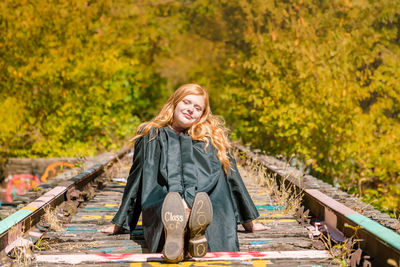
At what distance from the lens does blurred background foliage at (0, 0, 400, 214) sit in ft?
29.2

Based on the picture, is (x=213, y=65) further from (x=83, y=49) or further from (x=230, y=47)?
(x=83, y=49)

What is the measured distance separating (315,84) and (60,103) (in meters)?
6.64

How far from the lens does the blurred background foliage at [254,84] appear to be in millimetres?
8914

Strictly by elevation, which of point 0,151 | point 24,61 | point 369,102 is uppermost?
point 24,61

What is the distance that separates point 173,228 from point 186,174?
31.0 inches

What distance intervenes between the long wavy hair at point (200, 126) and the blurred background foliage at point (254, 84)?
15.6ft

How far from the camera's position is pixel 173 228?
112 inches

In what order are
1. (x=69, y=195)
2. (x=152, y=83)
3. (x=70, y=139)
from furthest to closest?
(x=152, y=83), (x=70, y=139), (x=69, y=195)

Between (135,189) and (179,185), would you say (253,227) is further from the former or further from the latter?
(135,189)

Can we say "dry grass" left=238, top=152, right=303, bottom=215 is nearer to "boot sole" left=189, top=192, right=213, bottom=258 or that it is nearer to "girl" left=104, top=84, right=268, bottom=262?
"girl" left=104, top=84, right=268, bottom=262

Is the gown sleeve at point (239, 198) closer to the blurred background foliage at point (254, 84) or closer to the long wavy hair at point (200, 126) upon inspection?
the long wavy hair at point (200, 126)

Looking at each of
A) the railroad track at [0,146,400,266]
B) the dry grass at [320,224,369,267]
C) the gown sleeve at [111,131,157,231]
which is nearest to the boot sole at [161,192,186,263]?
the railroad track at [0,146,400,266]

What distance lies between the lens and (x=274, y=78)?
9.47 meters

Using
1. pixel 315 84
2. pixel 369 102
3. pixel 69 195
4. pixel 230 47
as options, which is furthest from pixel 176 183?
pixel 230 47
